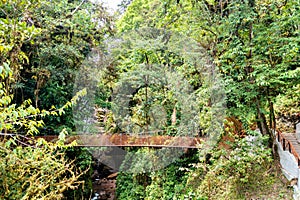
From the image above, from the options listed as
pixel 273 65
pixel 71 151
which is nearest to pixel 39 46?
pixel 71 151

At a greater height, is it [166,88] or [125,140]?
[166,88]

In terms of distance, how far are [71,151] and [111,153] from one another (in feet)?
6.65

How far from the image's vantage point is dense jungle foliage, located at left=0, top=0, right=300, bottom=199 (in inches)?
199

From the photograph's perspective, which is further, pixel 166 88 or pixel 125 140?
pixel 166 88

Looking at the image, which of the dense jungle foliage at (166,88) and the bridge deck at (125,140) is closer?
the dense jungle foliage at (166,88)

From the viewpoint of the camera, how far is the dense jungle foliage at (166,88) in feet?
16.6

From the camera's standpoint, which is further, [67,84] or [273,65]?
[67,84]

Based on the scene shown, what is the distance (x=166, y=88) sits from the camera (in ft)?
26.5

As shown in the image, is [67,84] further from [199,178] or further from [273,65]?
[273,65]

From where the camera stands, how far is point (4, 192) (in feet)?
11.2

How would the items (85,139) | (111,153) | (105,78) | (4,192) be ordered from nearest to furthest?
(4,192)
(85,139)
(105,78)
(111,153)

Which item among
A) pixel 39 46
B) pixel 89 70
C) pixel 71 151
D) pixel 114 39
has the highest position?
pixel 114 39

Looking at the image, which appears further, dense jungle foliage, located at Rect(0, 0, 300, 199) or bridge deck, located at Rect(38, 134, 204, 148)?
bridge deck, located at Rect(38, 134, 204, 148)

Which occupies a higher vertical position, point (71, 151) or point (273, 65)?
point (273, 65)
